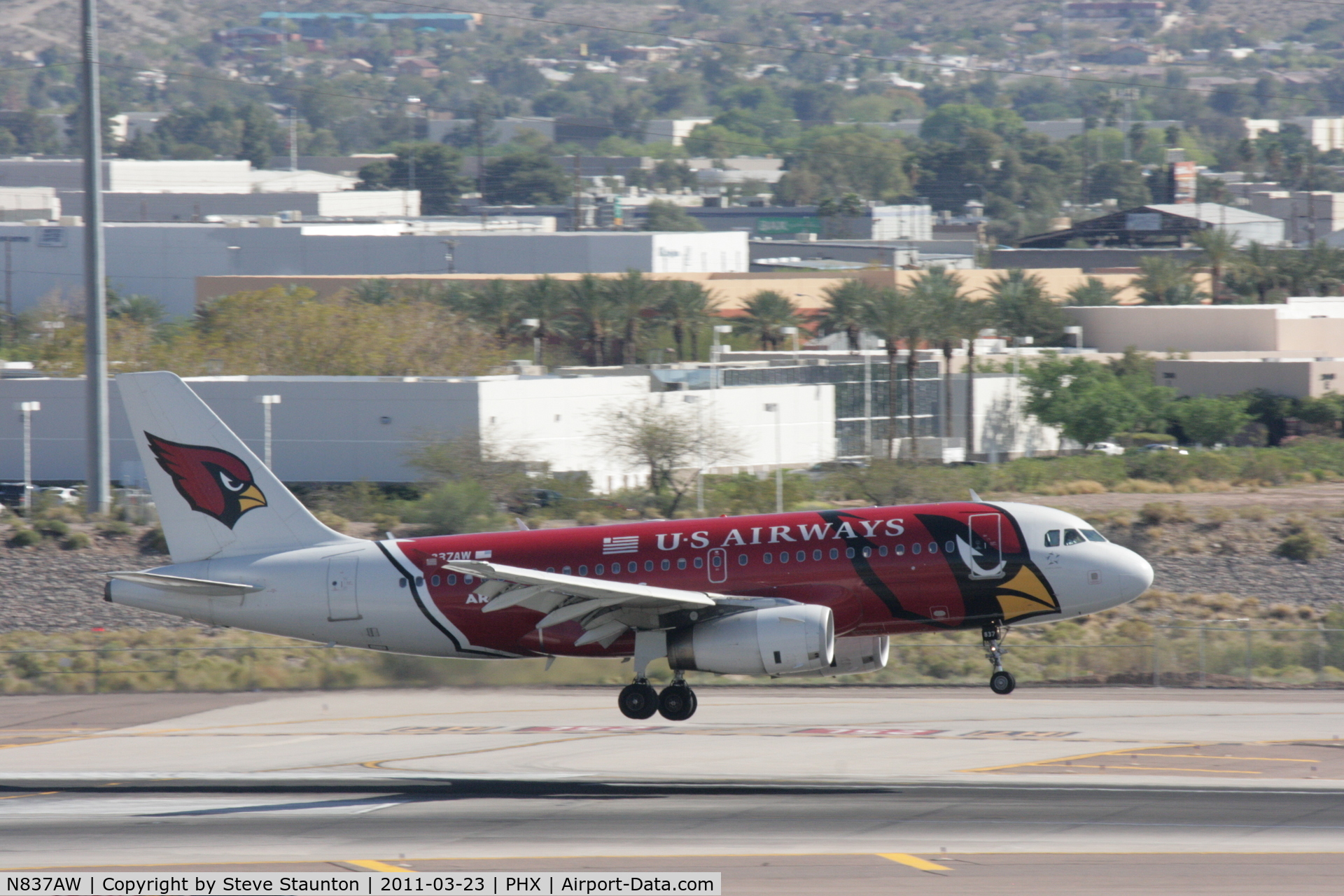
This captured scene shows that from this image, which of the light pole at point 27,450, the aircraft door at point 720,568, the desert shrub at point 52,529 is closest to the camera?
the aircraft door at point 720,568

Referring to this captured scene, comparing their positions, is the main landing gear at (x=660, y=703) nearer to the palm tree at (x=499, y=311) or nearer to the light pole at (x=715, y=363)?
the light pole at (x=715, y=363)

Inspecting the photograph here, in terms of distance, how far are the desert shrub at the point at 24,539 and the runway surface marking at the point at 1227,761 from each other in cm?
4574

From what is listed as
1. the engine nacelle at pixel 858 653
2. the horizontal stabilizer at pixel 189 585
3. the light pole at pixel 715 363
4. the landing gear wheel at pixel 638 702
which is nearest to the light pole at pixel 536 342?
the light pole at pixel 715 363

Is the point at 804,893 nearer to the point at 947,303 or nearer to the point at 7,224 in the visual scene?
the point at 947,303

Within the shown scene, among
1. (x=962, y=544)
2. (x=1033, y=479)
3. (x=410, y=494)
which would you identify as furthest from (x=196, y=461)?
(x=1033, y=479)

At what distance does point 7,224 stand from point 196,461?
123 meters

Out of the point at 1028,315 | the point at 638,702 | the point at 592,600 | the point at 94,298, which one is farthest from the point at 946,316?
the point at 592,600

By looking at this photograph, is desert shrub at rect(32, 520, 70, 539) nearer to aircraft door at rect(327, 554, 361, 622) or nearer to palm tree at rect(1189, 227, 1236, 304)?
aircraft door at rect(327, 554, 361, 622)

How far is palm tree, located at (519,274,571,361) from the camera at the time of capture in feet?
335

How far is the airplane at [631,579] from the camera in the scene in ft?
105

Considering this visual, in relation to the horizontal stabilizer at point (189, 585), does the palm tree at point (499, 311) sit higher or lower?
higher

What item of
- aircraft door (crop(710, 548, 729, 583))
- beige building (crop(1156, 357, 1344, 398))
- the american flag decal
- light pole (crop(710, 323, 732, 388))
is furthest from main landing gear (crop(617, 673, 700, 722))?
beige building (crop(1156, 357, 1344, 398))

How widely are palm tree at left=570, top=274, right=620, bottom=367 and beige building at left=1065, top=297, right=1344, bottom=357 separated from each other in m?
35.6

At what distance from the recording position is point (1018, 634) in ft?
185
